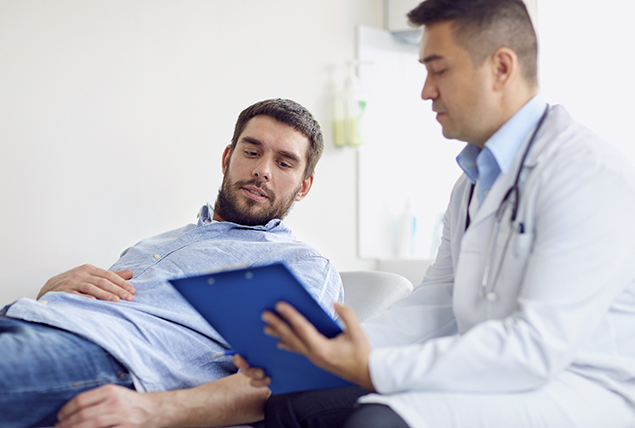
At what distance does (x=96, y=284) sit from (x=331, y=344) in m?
0.73

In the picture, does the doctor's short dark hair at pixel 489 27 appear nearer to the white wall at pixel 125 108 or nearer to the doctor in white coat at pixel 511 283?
the doctor in white coat at pixel 511 283

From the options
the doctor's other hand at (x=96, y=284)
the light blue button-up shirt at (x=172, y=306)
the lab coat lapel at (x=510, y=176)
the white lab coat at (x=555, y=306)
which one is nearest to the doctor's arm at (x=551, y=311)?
the white lab coat at (x=555, y=306)

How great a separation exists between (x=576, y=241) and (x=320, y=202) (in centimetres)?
162

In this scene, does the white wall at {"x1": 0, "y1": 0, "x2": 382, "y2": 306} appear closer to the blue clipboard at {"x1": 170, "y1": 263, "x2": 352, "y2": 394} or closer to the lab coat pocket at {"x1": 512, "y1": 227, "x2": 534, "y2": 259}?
the blue clipboard at {"x1": 170, "y1": 263, "x2": 352, "y2": 394}

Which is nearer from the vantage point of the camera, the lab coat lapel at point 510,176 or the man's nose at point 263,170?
the lab coat lapel at point 510,176

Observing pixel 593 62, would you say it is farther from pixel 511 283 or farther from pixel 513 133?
pixel 511 283

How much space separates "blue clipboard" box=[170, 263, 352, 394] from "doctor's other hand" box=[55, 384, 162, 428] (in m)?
0.25

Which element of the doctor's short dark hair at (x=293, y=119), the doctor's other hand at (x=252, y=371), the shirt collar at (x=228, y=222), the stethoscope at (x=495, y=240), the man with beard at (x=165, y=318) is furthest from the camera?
the doctor's short dark hair at (x=293, y=119)

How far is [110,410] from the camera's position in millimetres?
1000

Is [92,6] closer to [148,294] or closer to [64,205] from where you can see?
[64,205]

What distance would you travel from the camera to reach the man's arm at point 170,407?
3.29 feet

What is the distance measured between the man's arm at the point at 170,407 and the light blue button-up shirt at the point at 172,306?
0.08 m

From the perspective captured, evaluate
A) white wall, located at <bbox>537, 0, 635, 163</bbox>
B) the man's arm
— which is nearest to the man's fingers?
the man's arm

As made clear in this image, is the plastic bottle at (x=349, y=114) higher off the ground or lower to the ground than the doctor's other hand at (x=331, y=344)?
higher
